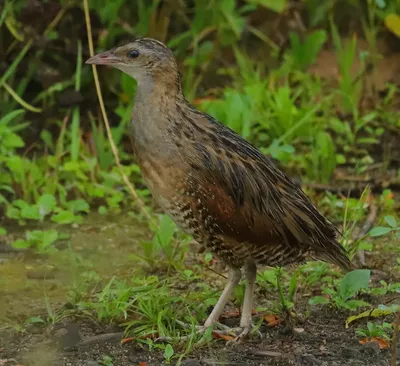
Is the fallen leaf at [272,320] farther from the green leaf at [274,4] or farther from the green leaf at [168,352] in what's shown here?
the green leaf at [274,4]

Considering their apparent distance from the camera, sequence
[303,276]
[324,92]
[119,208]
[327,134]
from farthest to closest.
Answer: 1. [324,92]
2. [327,134]
3. [119,208]
4. [303,276]

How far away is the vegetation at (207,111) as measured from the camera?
14.8 feet

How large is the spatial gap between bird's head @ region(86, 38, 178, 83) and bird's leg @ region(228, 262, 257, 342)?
90 cm

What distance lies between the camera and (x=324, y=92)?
7.10 meters

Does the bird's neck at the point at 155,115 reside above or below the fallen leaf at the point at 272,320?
above

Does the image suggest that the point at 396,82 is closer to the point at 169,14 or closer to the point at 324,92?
the point at 324,92

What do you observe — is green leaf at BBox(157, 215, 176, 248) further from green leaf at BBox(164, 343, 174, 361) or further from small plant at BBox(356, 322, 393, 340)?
small plant at BBox(356, 322, 393, 340)

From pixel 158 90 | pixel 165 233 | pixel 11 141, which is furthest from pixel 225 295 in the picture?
pixel 11 141

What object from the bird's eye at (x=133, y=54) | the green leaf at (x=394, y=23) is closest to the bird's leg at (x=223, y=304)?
the bird's eye at (x=133, y=54)

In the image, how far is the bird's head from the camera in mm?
4285

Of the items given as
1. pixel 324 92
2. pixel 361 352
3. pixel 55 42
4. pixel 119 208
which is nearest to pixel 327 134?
pixel 324 92

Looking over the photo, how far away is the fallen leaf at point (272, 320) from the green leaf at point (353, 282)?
11.9 inches

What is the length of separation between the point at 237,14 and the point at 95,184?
2.16 metres

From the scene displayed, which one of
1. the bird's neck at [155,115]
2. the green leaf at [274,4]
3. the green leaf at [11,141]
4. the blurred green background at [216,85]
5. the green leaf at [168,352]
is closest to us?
the green leaf at [168,352]
